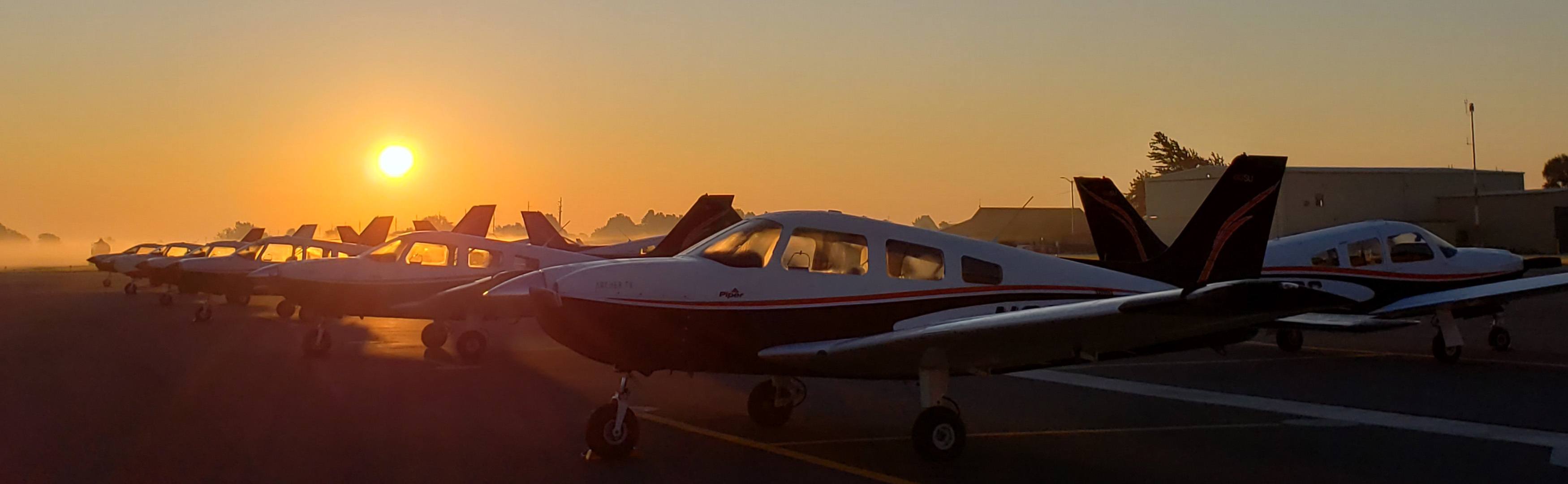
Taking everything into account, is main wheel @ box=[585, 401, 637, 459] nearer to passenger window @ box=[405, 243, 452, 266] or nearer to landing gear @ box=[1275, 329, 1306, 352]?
passenger window @ box=[405, 243, 452, 266]

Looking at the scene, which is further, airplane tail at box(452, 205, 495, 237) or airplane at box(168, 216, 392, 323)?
airplane tail at box(452, 205, 495, 237)

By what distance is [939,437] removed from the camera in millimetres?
8586

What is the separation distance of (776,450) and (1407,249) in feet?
41.8

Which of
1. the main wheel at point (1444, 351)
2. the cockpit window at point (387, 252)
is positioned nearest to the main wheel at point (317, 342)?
the cockpit window at point (387, 252)

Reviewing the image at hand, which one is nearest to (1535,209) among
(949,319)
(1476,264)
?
(1476,264)

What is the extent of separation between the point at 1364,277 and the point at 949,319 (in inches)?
432

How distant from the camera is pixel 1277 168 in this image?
38.4 feet

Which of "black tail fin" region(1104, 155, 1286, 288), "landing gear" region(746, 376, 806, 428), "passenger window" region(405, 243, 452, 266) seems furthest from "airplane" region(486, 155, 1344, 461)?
"passenger window" region(405, 243, 452, 266)

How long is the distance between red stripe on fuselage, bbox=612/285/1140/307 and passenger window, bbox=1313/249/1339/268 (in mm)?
9080

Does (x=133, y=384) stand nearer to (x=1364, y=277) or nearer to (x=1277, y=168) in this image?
(x=1277, y=168)

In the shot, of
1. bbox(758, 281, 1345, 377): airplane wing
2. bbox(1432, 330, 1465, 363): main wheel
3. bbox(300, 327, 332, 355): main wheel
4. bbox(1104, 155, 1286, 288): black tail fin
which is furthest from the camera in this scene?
bbox(300, 327, 332, 355): main wheel

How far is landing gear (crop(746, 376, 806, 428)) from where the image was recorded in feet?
33.9

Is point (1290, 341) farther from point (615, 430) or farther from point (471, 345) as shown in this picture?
point (615, 430)

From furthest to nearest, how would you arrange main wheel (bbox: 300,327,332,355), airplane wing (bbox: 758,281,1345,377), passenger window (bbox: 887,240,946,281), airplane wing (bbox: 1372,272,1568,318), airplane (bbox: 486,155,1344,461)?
main wheel (bbox: 300,327,332,355) < airplane wing (bbox: 1372,272,1568,318) < passenger window (bbox: 887,240,946,281) < airplane (bbox: 486,155,1344,461) < airplane wing (bbox: 758,281,1345,377)
